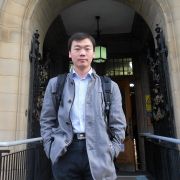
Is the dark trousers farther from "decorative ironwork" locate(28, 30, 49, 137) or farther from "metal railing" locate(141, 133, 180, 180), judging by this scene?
"decorative ironwork" locate(28, 30, 49, 137)

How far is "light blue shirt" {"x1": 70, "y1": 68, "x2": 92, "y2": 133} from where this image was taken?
76.6 inches

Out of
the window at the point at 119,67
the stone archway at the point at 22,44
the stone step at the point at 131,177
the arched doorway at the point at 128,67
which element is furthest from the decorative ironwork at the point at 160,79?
the window at the point at 119,67

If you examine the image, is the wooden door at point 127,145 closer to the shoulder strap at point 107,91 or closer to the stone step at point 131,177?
the stone step at point 131,177

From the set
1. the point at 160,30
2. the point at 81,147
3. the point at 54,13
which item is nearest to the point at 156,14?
the point at 160,30

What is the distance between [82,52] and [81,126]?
571 millimetres

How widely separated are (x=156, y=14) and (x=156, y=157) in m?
3.01

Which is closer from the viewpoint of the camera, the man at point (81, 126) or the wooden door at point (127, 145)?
the man at point (81, 126)

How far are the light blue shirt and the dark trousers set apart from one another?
0.12 m

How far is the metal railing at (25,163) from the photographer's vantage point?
3484 millimetres

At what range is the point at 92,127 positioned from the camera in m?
1.91

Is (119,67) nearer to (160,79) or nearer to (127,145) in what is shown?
(127,145)

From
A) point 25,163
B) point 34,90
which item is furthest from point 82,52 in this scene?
point 34,90

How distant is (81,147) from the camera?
1.89 m

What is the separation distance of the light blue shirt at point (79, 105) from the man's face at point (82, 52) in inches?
4.3
